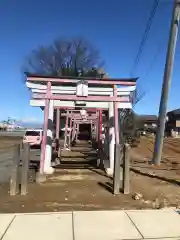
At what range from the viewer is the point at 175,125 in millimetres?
113312

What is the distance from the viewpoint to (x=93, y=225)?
638 centimetres

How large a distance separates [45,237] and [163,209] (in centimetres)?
275

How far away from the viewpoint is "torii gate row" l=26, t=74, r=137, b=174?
37.7 ft

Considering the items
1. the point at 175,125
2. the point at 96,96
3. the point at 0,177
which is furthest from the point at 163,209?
the point at 175,125

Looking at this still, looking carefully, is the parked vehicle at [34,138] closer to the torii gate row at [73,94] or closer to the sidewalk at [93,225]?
the torii gate row at [73,94]

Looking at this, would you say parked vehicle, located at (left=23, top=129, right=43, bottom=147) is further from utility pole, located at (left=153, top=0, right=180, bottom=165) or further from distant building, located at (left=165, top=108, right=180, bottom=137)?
distant building, located at (left=165, top=108, right=180, bottom=137)

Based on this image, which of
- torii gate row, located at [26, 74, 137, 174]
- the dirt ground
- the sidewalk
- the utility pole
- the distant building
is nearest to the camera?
the sidewalk

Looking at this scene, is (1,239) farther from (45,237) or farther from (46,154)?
(46,154)

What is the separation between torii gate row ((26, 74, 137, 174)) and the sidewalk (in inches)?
167

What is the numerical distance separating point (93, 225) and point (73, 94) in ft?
19.9

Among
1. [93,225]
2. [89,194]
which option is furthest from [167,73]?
[93,225]

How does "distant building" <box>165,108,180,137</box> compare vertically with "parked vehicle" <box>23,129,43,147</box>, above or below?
above

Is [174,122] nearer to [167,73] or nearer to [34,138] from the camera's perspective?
[34,138]

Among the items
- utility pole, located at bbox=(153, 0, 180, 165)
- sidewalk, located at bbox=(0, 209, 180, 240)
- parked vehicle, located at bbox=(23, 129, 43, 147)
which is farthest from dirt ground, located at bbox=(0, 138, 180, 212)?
parked vehicle, located at bbox=(23, 129, 43, 147)
